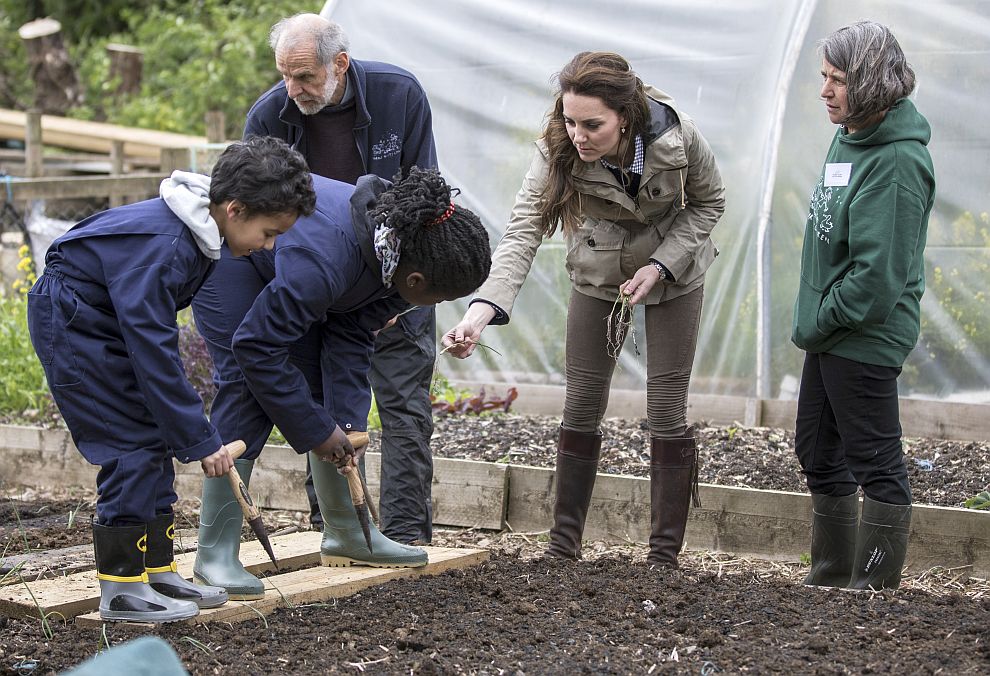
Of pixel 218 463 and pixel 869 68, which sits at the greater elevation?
pixel 869 68

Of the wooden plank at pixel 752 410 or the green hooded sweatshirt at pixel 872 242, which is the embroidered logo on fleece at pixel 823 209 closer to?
the green hooded sweatshirt at pixel 872 242

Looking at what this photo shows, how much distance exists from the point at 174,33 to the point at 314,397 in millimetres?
13396

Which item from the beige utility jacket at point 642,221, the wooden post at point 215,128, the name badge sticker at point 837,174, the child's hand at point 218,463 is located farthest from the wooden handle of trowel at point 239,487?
the wooden post at point 215,128

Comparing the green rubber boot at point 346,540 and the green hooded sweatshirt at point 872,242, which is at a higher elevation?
the green hooded sweatshirt at point 872,242

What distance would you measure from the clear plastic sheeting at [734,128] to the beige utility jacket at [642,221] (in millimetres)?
1684

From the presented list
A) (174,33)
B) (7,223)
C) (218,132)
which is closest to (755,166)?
(218,132)

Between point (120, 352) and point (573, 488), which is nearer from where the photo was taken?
point (120, 352)

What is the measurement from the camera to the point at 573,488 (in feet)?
13.4

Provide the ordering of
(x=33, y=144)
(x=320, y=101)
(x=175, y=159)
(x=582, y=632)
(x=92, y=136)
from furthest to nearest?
(x=92, y=136) → (x=33, y=144) → (x=175, y=159) → (x=320, y=101) → (x=582, y=632)

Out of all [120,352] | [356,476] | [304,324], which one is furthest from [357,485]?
[120,352]

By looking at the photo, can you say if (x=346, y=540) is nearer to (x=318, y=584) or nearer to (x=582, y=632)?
(x=318, y=584)

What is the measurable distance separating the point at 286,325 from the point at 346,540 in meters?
0.93

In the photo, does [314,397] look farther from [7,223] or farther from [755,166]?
[7,223]

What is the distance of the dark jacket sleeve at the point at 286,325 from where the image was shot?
121 inches
